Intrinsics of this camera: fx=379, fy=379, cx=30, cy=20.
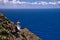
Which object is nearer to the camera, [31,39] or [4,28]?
[4,28]

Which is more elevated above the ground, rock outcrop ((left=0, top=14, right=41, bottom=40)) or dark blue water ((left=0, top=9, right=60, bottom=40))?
rock outcrop ((left=0, top=14, right=41, bottom=40))

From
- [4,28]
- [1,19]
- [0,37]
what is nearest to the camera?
[0,37]

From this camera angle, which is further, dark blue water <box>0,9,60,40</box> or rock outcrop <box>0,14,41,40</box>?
dark blue water <box>0,9,60,40</box>

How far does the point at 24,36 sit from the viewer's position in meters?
11.9

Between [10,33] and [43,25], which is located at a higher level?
[10,33]

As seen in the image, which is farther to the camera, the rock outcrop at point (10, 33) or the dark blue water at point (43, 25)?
the dark blue water at point (43, 25)

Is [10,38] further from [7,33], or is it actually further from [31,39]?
[31,39]

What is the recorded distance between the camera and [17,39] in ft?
36.6

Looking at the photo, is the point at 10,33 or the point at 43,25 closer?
the point at 10,33

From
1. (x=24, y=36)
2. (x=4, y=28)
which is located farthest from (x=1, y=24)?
(x=24, y=36)

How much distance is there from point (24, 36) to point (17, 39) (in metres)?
0.79

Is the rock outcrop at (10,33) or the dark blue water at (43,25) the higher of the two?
the rock outcrop at (10,33)

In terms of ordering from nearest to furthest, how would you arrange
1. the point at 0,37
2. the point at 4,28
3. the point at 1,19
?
the point at 0,37 → the point at 4,28 → the point at 1,19

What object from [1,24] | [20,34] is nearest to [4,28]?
[1,24]
